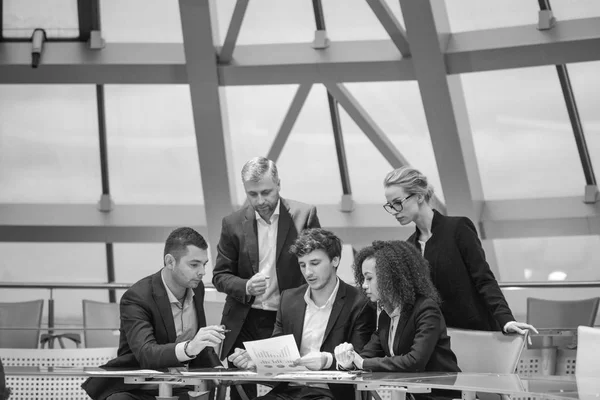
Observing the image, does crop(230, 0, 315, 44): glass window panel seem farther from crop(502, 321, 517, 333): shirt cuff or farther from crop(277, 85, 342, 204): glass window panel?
crop(502, 321, 517, 333): shirt cuff

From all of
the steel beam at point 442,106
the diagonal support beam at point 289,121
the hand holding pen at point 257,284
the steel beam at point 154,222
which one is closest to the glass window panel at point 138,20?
the diagonal support beam at point 289,121

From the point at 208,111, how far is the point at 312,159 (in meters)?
1.93

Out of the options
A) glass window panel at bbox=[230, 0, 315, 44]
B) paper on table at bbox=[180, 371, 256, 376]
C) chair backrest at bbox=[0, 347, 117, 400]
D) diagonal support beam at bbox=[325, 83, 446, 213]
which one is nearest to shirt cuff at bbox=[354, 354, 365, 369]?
paper on table at bbox=[180, 371, 256, 376]

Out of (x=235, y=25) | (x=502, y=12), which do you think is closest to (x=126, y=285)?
(x=235, y=25)

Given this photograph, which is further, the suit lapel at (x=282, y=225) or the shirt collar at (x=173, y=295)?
the suit lapel at (x=282, y=225)

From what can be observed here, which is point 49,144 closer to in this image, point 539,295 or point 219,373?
point 539,295

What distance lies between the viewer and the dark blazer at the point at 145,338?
3977mm

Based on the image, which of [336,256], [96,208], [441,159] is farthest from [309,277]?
[96,208]

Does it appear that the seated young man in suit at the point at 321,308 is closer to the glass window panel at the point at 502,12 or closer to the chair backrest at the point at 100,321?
the chair backrest at the point at 100,321

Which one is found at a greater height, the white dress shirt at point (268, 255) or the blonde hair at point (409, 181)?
the blonde hair at point (409, 181)

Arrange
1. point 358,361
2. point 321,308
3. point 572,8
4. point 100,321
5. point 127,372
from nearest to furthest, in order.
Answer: point 127,372 < point 358,361 < point 321,308 < point 100,321 < point 572,8

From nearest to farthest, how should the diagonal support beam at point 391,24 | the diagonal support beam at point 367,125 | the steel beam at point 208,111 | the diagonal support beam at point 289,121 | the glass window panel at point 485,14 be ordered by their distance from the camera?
the diagonal support beam at point 391,24
the steel beam at point 208,111
the glass window panel at point 485,14
the diagonal support beam at point 367,125
the diagonal support beam at point 289,121

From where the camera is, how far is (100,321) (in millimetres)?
7047

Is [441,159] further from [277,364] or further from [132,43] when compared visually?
[277,364]
